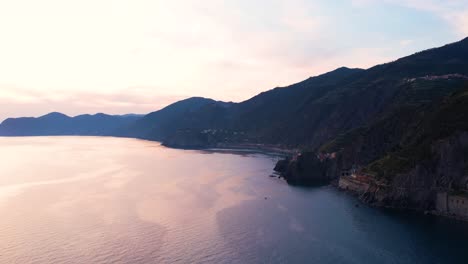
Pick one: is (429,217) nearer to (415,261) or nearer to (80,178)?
(415,261)

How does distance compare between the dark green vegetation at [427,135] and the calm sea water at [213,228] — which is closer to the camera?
the calm sea water at [213,228]

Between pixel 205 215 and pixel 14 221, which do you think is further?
pixel 205 215

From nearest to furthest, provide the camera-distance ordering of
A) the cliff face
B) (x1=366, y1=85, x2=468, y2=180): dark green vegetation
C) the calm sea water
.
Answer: the calm sea water, the cliff face, (x1=366, y1=85, x2=468, y2=180): dark green vegetation

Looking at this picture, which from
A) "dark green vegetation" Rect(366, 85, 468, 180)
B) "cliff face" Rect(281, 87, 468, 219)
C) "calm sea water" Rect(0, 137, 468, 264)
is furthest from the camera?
"dark green vegetation" Rect(366, 85, 468, 180)

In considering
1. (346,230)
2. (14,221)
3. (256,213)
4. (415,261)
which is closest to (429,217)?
→ (346,230)

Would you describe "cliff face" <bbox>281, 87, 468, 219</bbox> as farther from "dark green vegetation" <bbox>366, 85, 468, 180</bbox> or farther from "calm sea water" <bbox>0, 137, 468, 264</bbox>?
"calm sea water" <bbox>0, 137, 468, 264</bbox>

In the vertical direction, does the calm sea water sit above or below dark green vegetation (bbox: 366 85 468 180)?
below

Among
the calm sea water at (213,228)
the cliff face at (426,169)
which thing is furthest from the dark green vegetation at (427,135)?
the calm sea water at (213,228)

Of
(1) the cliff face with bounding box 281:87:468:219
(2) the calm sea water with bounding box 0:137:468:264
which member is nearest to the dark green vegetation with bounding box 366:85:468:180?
(1) the cliff face with bounding box 281:87:468:219

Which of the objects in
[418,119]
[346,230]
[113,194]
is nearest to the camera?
[346,230]

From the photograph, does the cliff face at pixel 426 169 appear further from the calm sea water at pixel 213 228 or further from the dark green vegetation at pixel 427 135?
the calm sea water at pixel 213 228

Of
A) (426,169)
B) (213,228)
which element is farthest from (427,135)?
(213,228)
